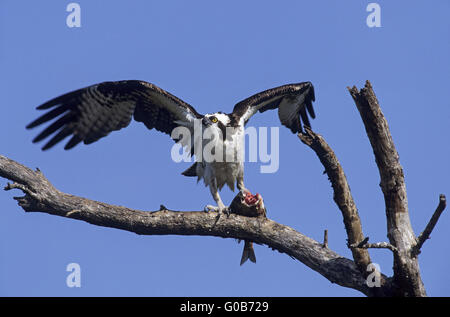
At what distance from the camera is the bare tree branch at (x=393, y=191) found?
25.8 ft

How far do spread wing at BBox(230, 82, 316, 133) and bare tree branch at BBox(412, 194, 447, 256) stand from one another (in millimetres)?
4216

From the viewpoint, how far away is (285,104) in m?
11.8

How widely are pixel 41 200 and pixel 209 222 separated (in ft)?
9.44

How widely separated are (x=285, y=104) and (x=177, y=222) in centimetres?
411

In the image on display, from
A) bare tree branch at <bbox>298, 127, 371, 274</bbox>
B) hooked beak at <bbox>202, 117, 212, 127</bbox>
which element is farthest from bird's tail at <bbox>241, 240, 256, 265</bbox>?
hooked beak at <bbox>202, 117, 212, 127</bbox>

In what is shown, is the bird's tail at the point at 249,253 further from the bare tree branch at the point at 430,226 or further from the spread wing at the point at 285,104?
the bare tree branch at the point at 430,226

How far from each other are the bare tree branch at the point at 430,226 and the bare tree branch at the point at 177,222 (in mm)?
1040

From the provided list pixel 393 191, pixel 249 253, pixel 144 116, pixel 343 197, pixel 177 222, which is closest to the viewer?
pixel 393 191

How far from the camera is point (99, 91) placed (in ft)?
33.8

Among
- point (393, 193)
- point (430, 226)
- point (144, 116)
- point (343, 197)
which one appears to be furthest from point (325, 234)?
point (144, 116)

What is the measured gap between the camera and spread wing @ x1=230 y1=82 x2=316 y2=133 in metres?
10.9

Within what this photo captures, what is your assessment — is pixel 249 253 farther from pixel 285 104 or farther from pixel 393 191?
pixel 285 104

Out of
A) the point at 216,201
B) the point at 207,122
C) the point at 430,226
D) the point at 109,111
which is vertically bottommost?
the point at 430,226
